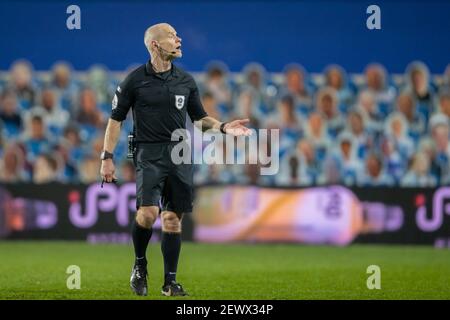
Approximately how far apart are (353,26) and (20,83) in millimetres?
6070

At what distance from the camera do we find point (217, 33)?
18031 millimetres

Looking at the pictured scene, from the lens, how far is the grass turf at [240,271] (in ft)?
32.8

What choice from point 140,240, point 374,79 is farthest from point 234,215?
point 140,240

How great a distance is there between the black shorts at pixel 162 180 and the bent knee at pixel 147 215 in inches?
1.7

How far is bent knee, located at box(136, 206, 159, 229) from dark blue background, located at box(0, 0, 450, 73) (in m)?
8.81

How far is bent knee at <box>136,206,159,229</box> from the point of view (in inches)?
Result: 364

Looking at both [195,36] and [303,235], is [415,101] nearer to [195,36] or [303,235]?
[303,235]

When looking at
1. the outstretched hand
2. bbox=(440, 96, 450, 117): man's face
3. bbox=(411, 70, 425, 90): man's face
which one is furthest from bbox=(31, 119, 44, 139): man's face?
the outstretched hand

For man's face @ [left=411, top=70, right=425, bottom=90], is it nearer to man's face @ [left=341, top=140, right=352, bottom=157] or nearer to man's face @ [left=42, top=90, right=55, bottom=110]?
man's face @ [left=341, top=140, right=352, bottom=157]

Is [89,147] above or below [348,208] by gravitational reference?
above

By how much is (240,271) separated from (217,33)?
6.61 metres

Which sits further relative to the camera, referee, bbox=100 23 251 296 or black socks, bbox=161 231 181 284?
black socks, bbox=161 231 181 284

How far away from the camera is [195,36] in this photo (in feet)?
58.9
